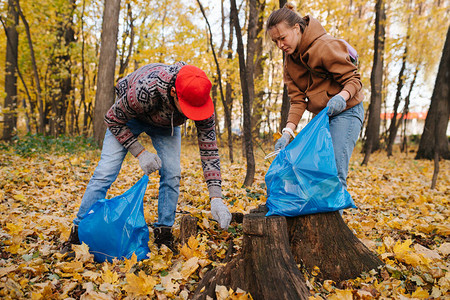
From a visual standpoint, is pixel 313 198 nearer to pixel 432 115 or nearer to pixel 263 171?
pixel 263 171

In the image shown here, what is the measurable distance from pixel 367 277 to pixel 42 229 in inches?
97.5

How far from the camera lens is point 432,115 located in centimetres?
850

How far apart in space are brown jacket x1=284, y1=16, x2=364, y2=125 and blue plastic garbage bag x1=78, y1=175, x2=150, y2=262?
4.25 feet

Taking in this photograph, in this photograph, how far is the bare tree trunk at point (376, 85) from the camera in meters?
6.11

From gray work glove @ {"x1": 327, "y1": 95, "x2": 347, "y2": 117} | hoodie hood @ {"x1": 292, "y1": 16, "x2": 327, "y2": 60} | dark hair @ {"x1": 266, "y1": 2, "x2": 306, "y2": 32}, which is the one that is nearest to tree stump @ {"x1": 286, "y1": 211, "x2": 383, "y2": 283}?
gray work glove @ {"x1": 327, "y1": 95, "x2": 347, "y2": 117}

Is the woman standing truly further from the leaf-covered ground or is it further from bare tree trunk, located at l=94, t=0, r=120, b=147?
bare tree trunk, located at l=94, t=0, r=120, b=147

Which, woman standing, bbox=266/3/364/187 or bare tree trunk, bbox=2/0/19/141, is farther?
bare tree trunk, bbox=2/0/19/141

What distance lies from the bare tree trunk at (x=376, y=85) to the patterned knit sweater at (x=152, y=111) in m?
5.62

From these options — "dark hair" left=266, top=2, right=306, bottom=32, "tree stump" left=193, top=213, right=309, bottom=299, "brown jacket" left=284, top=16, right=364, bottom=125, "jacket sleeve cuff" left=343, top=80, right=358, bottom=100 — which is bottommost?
"tree stump" left=193, top=213, right=309, bottom=299

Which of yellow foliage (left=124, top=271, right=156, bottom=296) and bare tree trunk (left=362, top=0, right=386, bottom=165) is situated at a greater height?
bare tree trunk (left=362, top=0, right=386, bottom=165)

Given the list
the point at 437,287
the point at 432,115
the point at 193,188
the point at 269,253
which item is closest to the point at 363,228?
the point at 437,287

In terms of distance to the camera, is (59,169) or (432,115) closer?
(59,169)

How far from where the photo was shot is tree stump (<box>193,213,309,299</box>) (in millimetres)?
1486

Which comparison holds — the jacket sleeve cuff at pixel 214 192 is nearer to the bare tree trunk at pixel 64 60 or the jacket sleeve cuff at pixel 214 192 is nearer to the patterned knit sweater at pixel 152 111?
the patterned knit sweater at pixel 152 111
